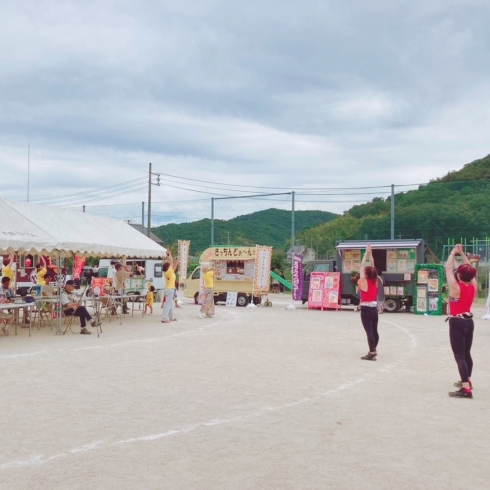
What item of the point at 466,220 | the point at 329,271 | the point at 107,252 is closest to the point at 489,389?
the point at 107,252

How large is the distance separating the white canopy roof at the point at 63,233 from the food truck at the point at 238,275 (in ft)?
20.5

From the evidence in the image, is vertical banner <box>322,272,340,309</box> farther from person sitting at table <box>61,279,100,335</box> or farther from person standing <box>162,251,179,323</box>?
person sitting at table <box>61,279,100,335</box>

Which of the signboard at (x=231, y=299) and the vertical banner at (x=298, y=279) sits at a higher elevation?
the vertical banner at (x=298, y=279)

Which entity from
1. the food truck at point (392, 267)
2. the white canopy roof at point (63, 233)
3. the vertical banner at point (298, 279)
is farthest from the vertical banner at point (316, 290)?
the white canopy roof at point (63, 233)

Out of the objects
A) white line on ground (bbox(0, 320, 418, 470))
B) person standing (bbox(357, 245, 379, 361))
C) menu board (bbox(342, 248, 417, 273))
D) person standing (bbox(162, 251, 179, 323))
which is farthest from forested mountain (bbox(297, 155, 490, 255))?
white line on ground (bbox(0, 320, 418, 470))

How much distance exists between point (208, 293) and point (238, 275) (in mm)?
6939

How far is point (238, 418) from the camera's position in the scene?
599 cm

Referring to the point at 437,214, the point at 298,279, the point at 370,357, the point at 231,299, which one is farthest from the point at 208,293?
the point at 437,214

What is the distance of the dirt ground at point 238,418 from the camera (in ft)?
14.3

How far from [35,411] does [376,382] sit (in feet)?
13.9

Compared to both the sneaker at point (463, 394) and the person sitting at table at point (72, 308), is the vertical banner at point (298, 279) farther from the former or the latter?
the sneaker at point (463, 394)

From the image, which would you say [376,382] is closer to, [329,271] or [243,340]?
[243,340]

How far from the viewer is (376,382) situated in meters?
8.04

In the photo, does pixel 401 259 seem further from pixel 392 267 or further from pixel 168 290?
pixel 168 290
